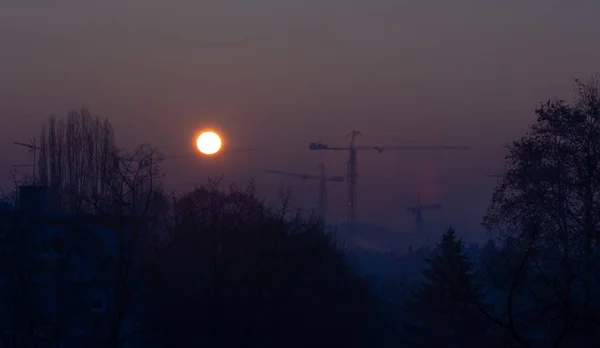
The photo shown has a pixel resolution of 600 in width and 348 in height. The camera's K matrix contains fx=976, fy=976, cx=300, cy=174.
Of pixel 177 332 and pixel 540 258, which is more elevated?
pixel 540 258

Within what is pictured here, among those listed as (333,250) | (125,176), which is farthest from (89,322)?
(333,250)

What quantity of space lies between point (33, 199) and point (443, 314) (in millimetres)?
16982

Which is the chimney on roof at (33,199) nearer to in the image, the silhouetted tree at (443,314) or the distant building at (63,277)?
the distant building at (63,277)

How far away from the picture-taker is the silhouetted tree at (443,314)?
37.4m

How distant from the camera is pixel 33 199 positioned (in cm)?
3819

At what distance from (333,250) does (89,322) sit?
13.8 meters

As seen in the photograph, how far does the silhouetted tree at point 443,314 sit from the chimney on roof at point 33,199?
15.6 metres

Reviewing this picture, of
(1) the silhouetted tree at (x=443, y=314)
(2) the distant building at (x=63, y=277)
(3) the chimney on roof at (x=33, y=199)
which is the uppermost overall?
(3) the chimney on roof at (x=33, y=199)

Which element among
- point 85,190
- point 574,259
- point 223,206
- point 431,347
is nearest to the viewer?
point 574,259

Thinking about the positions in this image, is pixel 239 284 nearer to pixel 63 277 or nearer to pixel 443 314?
pixel 63 277

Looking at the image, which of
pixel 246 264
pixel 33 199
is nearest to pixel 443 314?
pixel 246 264

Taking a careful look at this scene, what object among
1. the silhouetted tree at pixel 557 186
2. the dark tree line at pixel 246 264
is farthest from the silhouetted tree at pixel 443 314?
the silhouetted tree at pixel 557 186

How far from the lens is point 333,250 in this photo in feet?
134

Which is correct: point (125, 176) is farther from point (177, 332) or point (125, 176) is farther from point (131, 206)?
point (177, 332)
